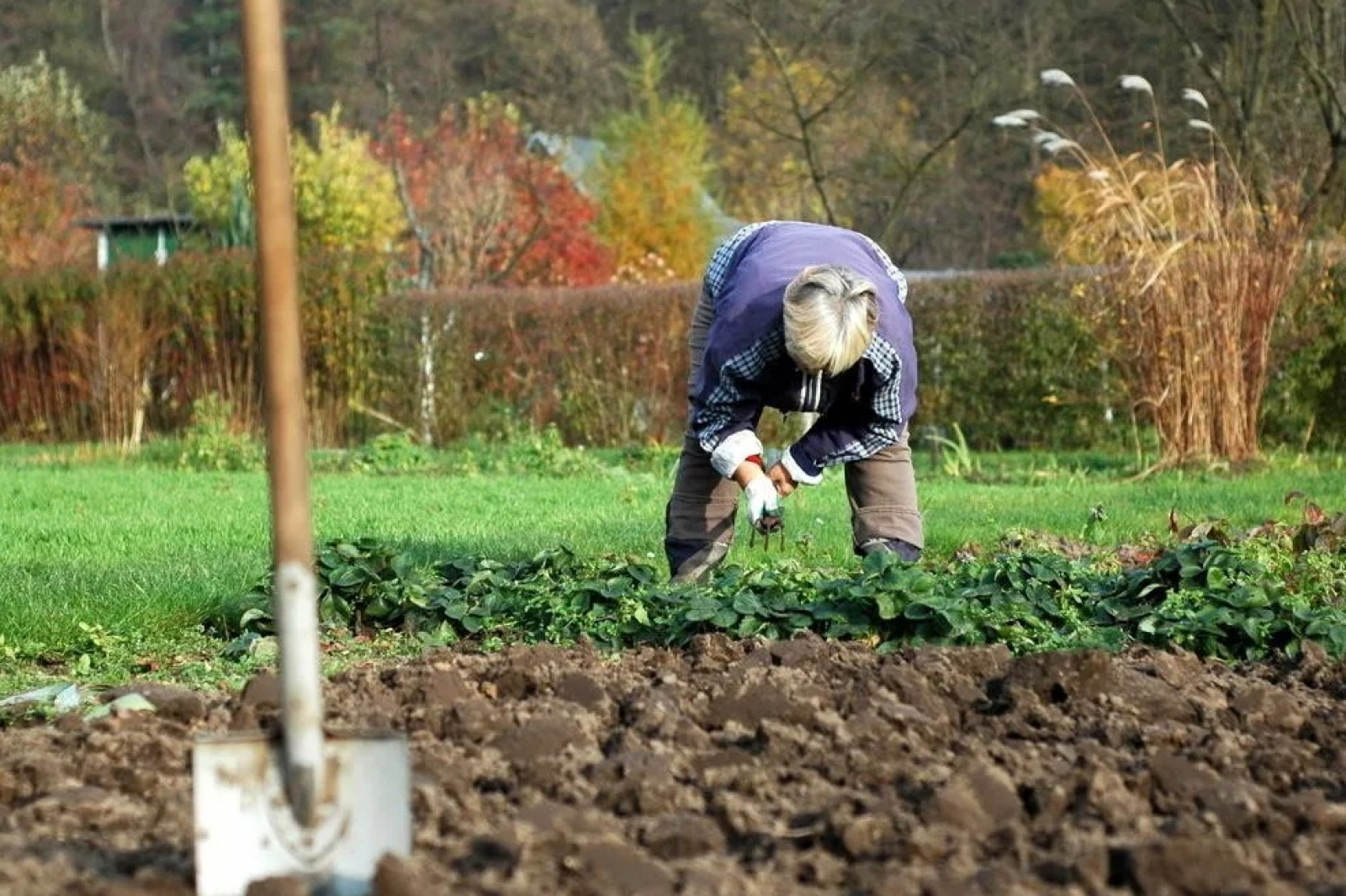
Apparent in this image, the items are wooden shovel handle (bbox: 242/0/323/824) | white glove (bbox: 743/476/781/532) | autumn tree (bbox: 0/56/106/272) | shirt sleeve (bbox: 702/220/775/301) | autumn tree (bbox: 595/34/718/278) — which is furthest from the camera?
autumn tree (bbox: 595/34/718/278)

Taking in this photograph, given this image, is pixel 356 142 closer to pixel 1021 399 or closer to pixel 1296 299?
pixel 1021 399

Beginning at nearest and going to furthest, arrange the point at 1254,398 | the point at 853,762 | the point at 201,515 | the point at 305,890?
the point at 305,890, the point at 853,762, the point at 201,515, the point at 1254,398

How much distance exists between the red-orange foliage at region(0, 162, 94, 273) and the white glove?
19.5m

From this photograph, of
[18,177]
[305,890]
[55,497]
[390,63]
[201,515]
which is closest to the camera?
[305,890]

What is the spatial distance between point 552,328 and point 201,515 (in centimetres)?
753

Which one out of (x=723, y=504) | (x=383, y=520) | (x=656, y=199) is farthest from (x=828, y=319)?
(x=656, y=199)

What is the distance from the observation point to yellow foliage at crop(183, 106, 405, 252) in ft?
90.0

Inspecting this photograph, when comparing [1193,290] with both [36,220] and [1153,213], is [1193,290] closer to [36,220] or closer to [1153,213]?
[1153,213]

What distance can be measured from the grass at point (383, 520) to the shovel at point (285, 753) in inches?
84.5

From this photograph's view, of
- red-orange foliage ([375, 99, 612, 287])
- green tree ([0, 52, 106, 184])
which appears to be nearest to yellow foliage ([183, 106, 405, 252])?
red-orange foliage ([375, 99, 612, 287])

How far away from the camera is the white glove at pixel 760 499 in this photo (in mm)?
5312

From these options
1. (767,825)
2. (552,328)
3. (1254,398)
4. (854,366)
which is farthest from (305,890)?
(552,328)

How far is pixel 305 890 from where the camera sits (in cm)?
255

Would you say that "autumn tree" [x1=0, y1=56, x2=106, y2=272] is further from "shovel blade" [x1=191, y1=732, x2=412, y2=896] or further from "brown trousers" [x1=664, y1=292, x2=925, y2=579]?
"shovel blade" [x1=191, y1=732, x2=412, y2=896]
